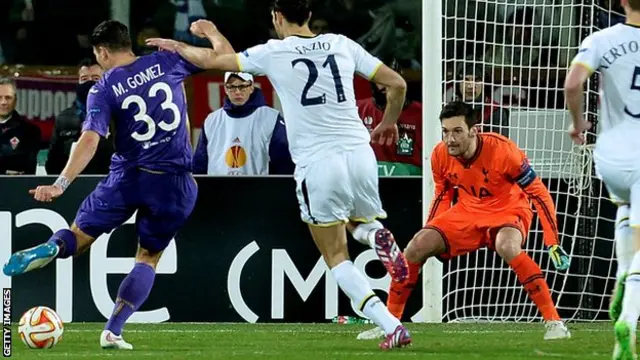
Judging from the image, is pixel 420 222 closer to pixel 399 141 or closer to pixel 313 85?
pixel 399 141

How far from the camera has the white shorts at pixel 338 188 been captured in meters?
9.18

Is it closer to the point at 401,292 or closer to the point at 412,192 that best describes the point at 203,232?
the point at 412,192

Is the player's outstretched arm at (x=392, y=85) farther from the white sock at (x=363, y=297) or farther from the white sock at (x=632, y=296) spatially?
the white sock at (x=632, y=296)

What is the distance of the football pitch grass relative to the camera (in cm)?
921

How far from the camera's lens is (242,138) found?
12703 millimetres

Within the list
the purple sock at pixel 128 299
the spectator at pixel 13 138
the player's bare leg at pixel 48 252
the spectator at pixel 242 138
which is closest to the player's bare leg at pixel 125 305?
the purple sock at pixel 128 299

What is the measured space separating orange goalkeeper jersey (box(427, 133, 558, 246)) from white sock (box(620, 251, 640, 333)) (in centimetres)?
265

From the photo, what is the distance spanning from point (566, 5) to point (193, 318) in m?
3.98

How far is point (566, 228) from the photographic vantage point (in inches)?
512

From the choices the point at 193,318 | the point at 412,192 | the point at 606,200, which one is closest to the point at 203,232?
the point at 193,318

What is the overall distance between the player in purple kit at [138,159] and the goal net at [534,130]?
3414mm

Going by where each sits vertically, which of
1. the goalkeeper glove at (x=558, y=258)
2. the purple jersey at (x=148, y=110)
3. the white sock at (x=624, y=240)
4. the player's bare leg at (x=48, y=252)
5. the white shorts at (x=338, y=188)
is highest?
the purple jersey at (x=148, y=110)

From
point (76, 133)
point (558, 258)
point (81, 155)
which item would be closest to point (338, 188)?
point (81, 155)

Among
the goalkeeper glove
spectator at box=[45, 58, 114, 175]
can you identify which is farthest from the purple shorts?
spectator at box=[45, 58, 114, 175]
